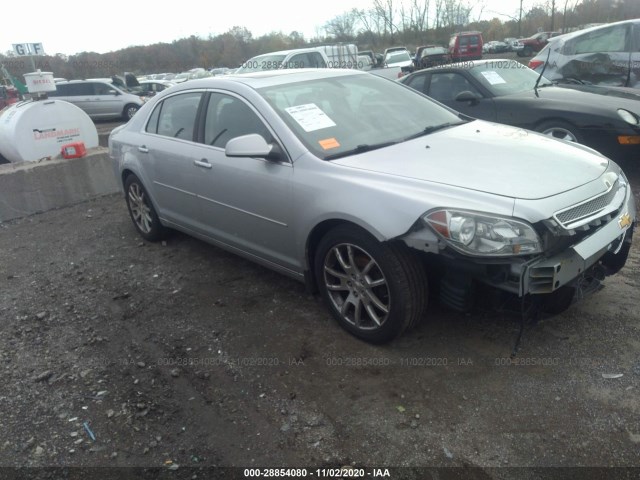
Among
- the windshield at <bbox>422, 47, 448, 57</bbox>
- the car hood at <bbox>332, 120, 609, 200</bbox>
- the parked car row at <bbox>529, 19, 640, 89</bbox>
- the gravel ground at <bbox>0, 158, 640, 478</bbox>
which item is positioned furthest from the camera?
the windshield at <bbox>422, 47, 448, 57</bbox>

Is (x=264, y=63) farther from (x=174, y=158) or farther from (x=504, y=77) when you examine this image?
(x=174, y=158)

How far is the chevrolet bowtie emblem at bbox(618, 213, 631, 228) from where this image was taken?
295cm

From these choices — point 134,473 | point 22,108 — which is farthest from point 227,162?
point 22,108

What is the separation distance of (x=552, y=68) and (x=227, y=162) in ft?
23.2

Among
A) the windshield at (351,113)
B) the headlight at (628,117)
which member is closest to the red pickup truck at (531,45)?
the headlight at (628,117)

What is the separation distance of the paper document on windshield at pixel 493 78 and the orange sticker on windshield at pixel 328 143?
4453 mm

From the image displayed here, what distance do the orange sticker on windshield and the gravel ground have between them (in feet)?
3.84

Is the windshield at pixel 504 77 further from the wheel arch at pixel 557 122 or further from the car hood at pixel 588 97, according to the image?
the wheel arch at pixel 557 122

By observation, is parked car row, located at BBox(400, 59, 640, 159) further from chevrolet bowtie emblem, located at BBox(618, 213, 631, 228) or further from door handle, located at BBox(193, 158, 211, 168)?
door handle, located at BBox(193, 158, 211, 168)

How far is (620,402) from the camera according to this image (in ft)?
8.33

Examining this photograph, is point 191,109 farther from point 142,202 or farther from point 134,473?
point 134,473

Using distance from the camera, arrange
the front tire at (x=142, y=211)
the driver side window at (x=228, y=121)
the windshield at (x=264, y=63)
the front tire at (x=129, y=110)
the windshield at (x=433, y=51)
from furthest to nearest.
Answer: the windshield at (x=433, y=51) < the front tire at (x=129, y=110) < the windshield at (x=264, y=63) < the front tire at (x=142, y=211) < the driver side window at (x=228, y=121)

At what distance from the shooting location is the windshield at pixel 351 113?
3426 mm

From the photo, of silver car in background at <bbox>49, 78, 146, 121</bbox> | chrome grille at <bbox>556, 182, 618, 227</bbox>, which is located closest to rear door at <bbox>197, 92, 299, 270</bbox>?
chrome grille at <bbox>556, 182, 618, 227</bbox>
